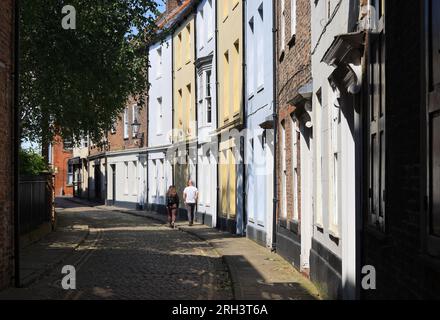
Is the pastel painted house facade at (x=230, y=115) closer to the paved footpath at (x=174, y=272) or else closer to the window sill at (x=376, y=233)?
the paved footpath at (x=174, y=272)

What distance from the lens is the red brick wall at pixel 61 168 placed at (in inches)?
2438

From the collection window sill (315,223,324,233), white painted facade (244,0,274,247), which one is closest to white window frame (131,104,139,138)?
white painted facade (244,0,274,247)

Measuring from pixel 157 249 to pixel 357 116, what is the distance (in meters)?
10.1

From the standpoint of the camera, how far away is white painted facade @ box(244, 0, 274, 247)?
17425 millimetres

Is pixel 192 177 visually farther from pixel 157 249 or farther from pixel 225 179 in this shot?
pixel 157 249

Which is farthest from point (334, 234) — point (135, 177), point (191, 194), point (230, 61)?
point (135, 177)

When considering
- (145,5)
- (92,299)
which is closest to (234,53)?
(145,5)

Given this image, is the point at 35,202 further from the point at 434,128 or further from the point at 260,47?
the point at 434,128

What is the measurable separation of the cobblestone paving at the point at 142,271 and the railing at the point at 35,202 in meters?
1.43

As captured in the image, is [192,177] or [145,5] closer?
[145,5]

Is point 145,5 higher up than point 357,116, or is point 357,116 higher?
point 145,5
